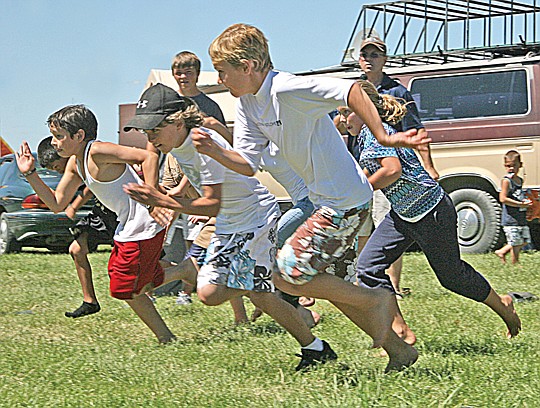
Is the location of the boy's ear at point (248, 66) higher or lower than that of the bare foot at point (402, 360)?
higher

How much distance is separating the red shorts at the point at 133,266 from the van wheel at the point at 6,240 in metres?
9.02

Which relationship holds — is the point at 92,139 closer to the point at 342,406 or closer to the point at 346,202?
the point at 346,202

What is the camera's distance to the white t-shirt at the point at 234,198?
5.22 m

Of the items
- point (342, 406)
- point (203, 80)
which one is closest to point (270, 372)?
point (342, 406)

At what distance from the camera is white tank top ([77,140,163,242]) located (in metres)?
6.01

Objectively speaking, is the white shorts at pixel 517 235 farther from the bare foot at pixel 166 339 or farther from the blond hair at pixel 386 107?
the blond hair at pixel 386 107

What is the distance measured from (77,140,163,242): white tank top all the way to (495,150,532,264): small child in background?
6.33 m

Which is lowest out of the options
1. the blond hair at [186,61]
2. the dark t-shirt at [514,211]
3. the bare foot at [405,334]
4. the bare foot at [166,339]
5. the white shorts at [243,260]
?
the dark t-shirt at [514,211]

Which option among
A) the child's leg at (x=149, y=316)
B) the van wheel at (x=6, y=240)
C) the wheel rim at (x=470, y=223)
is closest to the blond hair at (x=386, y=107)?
the child's leg at (x=149, y=316)

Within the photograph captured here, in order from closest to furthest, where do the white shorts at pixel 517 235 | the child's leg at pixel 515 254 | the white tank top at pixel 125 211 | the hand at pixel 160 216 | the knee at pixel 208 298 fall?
the knee at pixel 208 298 < the hand at pixel 160 216 < the white tank top at pixel 125 211 < the child's leg at pixel 515 254 < the white shorts at pixel 517 235

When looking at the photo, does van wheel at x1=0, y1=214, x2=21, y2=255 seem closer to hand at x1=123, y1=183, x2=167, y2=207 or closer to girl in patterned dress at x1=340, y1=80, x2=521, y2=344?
girl in patterned dress at x1=340, y1=80, x2=521, y2=344

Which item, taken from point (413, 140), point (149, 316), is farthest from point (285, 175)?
point (149, 316)

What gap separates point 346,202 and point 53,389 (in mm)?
1589

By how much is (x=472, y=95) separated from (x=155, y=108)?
28.1 ft
